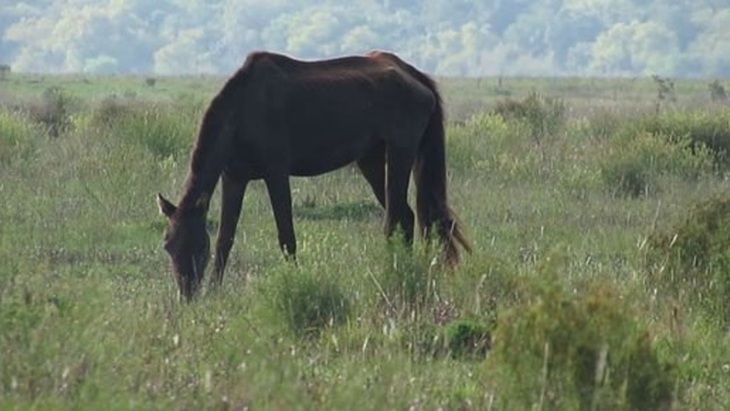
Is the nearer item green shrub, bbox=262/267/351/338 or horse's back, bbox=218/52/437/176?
green shrub, bbox=262/267/351/338

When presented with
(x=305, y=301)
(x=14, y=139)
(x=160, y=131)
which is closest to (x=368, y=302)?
(x=305, y=301)

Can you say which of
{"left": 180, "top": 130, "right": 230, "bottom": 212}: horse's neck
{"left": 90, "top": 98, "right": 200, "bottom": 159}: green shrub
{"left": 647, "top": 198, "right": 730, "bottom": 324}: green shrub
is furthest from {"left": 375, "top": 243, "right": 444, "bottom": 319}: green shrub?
{"left": 90, "top": 98, "right": 200, "bottom": 159}: green shrub

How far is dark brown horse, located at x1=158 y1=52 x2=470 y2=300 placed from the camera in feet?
45.6

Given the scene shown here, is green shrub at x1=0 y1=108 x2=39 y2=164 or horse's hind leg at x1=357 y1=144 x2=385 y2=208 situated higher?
horse's hind leg at x1=357 y1=144 x2=385 y2=208

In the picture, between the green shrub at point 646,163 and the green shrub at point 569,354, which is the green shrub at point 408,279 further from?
the green shrub at point 646,163

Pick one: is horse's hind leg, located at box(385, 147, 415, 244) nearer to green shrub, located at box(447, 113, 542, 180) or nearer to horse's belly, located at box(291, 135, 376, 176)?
horse's belly, located at box(291, 135, 376, 176)

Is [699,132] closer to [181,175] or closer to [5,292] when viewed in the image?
[181,175]

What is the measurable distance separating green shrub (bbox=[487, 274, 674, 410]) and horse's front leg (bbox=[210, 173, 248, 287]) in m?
5.91

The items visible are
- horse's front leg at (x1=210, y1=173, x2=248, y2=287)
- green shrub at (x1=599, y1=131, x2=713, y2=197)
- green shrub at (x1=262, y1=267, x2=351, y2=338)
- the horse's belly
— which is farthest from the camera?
green shrub at (x1=599, y1=131, x2=713, y2=197)

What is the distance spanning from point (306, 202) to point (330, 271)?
8.37 m

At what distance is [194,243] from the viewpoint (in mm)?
13484

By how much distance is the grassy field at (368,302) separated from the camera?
8227 mm

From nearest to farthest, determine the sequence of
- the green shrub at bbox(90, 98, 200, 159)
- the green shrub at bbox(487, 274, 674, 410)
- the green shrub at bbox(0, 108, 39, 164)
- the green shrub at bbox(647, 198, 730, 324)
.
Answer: the green shrub at bbox(487, 274, 674, 410) < the green shrub at bbox(647, 198, 730, 324) < the green shrub at bbox(0, 108, 39, 164) < the green shrub at bbox(90, 98, 200, 159)

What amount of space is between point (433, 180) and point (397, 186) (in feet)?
1.68
